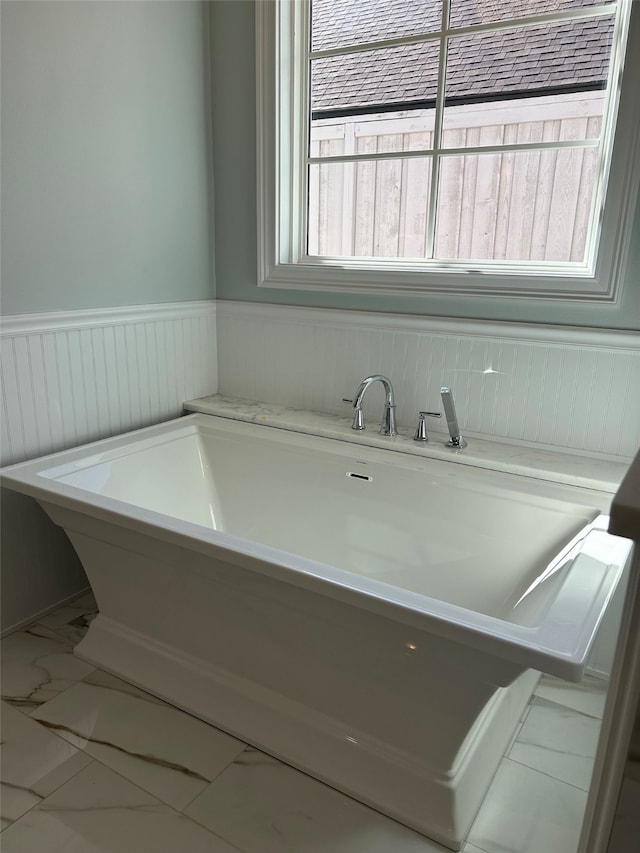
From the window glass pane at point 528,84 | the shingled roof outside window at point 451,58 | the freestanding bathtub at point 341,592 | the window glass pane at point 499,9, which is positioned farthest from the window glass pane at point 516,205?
the freestanding bathtub at point 341,592

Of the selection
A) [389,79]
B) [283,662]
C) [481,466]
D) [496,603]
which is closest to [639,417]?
[481,466]

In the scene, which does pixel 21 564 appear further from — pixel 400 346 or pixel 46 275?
pixel 400 346

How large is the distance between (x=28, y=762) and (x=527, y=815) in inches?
49.4

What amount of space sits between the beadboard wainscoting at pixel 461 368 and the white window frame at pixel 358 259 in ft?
0.38

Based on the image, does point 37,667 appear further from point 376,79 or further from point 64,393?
point 376,79

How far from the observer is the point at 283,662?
1632 mm

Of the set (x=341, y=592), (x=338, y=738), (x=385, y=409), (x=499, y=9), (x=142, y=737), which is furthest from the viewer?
(x=385, y=409)

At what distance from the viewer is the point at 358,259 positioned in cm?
251

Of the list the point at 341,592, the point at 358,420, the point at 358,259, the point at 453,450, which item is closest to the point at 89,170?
the point at 358,259

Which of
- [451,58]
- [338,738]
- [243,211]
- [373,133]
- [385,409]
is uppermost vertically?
[451,58]

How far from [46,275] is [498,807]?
79.6 inches

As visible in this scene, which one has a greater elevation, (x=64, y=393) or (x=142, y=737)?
(x=64, y=393)

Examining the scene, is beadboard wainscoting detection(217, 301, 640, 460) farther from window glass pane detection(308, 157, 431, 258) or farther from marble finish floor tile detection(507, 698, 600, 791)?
marble finish floor tile detection(507, 698, 600, 791)

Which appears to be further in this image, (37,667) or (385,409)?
(385,409)
